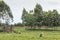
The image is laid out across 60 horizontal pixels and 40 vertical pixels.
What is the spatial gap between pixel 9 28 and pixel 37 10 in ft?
175

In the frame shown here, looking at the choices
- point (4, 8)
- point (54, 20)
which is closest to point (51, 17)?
point (54, 20)

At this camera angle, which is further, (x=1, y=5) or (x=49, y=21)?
(x=49, y=21)

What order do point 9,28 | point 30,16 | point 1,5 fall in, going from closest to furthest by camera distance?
point 9,28 → point 1,5 → point 30,16

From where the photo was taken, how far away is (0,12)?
8062 cm

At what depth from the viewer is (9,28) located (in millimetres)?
68750

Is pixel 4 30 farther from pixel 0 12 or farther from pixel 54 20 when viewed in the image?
pixel 54 20

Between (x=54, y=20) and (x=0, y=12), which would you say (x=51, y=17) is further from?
(x=0, y=12)

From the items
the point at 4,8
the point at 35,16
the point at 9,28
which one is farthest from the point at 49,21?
the point at 9,28

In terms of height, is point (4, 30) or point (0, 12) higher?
point (0, 12)

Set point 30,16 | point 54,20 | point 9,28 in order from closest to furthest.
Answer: point 9,28, point 54,20, point 30,16

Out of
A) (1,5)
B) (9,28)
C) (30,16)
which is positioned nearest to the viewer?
(9,28)

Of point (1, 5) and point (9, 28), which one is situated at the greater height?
point (1, 5)

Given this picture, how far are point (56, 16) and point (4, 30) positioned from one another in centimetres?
4277

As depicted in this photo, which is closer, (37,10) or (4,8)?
(4,8)
